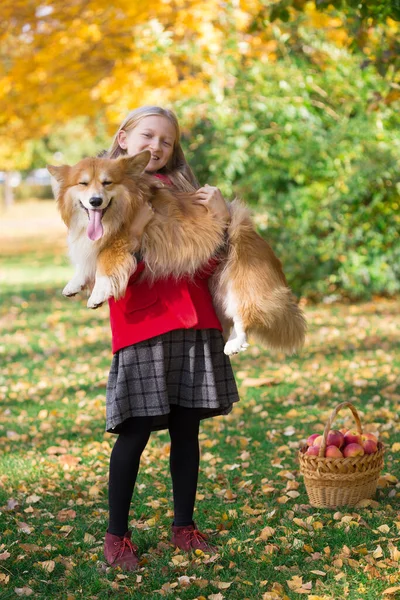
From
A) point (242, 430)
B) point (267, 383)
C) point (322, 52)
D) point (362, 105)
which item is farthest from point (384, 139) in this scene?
point (242, 430)

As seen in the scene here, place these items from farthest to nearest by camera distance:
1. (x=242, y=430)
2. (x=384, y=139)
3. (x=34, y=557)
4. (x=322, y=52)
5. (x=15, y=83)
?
(x=15, y=83) < (x=322, y=52) < (x=384, y=139) < (x=242, y=430) < (x=34, y=557)

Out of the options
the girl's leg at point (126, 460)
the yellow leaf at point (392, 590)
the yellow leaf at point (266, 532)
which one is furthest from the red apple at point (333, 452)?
the girl's leg at point (126, 460)

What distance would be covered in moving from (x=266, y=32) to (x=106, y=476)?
6283 mm

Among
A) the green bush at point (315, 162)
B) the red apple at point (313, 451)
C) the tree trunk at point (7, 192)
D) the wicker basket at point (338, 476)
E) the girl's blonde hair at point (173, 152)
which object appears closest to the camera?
the girl's blonde hair at point (173, 152)

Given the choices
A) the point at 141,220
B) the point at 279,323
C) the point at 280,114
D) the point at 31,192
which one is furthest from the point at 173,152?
the point at 31,192

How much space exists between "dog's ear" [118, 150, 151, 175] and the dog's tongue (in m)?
0.23

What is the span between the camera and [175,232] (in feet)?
10.4

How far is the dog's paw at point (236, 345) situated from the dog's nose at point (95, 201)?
2.49 ft

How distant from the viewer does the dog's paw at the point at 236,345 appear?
10.4ft

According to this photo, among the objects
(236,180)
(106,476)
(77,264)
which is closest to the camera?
(77,264)

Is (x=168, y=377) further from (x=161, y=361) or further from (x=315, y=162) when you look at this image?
(x=315, y=162)

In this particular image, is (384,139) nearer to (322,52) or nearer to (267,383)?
(322,52)

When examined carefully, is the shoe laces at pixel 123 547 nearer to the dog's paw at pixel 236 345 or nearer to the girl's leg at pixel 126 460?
the girl's leg at pixel 126 460

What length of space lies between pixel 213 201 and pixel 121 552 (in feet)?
4.98
